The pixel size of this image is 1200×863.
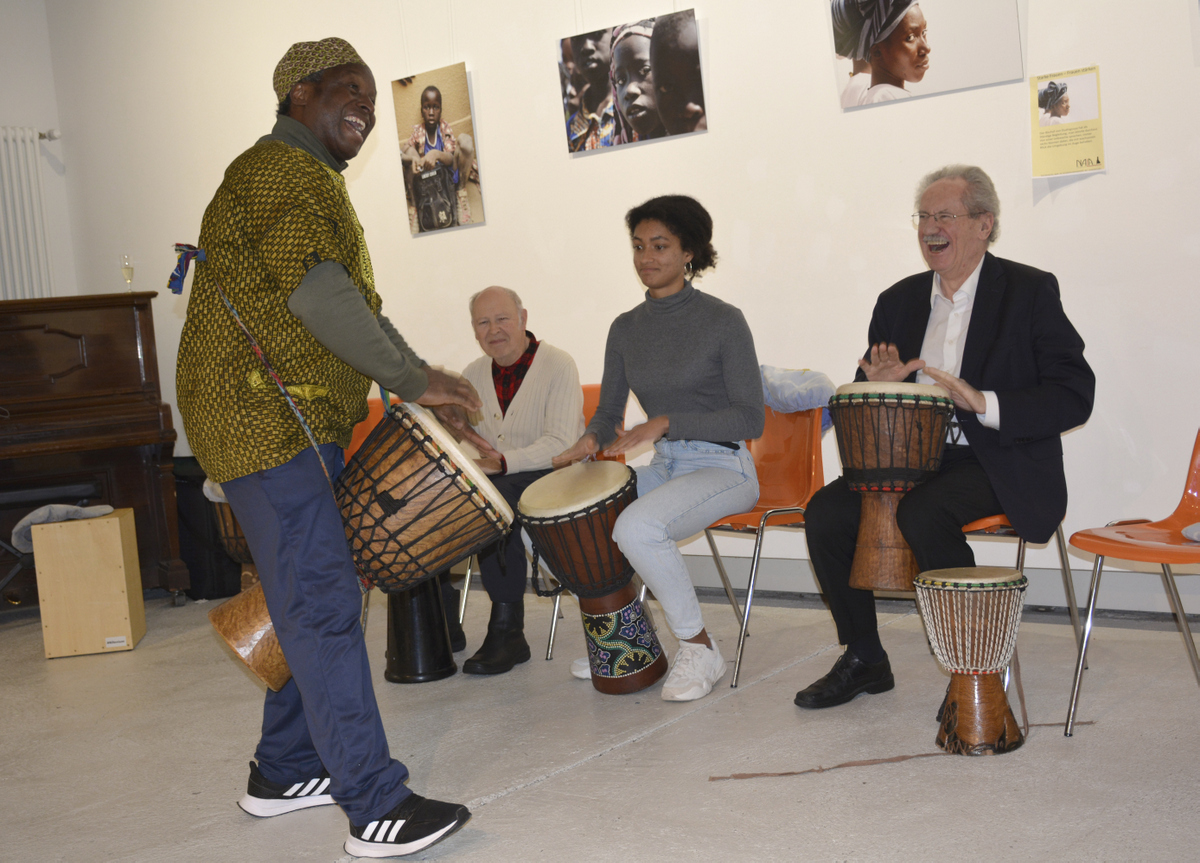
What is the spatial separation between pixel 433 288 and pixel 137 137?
237 cm

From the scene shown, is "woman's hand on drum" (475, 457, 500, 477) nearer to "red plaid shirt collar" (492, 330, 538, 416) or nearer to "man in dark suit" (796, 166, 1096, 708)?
"red plaid shirt collar" (492, 330, 538, 416)

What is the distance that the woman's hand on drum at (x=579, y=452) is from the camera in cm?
295

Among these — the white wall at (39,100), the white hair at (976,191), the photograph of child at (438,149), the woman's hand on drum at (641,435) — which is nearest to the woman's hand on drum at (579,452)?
the woman's hand on drum at (641,435)

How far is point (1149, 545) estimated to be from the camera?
2.30 metres

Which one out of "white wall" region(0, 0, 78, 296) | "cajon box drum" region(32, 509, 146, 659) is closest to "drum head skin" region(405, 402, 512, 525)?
"cajon box drum" region(32, 509, 146, 659)

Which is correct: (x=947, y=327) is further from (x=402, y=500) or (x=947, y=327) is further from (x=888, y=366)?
(x=402, y=500)

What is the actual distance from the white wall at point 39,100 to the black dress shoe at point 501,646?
4555mm

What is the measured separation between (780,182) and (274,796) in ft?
8.76

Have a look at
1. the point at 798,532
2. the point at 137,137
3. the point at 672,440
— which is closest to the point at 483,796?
the point at 672,440

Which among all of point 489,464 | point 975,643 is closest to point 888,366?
point 975,643

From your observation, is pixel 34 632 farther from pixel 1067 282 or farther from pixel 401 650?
pixel 1067 282

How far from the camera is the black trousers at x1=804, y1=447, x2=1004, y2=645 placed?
2.46m

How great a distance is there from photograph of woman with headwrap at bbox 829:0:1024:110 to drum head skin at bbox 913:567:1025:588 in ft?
5.89

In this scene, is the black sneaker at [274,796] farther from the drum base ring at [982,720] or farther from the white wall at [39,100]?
the white wall at [39,100]
